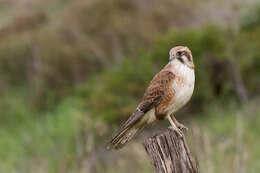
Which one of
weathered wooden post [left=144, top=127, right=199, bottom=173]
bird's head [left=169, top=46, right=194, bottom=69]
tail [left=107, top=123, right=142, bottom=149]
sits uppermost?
bird's head [left=169, top=46, right=194, bottom=69]

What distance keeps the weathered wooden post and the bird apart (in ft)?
1.70

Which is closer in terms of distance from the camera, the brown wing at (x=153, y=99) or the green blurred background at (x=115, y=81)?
the brown wing at (x=153, y=99)

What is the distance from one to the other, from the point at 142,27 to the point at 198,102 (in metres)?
6.18

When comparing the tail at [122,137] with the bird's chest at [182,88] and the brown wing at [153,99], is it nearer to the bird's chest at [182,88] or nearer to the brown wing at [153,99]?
the brown wing at [153,99]

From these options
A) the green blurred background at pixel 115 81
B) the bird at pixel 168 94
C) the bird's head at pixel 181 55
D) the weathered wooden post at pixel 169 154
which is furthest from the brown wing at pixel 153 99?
the green blurred background at pixel 115 81

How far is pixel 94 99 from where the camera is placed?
1419 cm

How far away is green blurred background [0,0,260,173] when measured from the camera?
31.8ft

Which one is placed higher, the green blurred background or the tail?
the green blurred background

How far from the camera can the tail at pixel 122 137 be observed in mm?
4535

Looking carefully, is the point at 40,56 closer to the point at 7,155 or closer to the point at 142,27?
the point at 142,27

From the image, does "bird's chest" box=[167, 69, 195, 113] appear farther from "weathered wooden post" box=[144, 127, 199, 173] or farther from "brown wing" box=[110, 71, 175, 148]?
"weathered wooden post" box=[144, 127, 199, 173]

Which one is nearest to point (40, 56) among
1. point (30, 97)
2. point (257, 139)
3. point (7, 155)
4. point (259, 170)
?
point (30, 97)

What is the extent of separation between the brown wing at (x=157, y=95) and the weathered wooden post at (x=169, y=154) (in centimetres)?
61

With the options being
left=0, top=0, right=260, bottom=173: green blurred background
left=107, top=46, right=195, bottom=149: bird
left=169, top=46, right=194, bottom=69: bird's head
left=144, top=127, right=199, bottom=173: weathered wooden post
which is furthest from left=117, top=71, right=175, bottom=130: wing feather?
left=0, top=0, right=260, bottom=173: green blurred background
